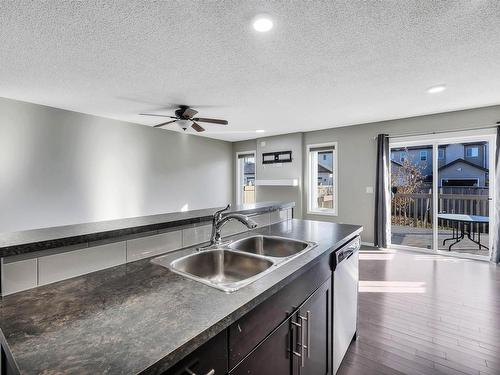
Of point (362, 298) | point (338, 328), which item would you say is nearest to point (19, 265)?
point (338, 328)

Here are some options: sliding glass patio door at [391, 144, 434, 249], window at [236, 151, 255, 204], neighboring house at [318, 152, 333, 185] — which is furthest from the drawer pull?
window at [236, 151, 255, 204]

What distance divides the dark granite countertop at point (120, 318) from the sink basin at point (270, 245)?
0.54 m

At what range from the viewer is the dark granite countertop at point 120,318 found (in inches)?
23.9

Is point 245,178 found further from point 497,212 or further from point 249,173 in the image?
point 497,212

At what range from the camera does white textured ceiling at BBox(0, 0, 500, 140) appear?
1.79 m

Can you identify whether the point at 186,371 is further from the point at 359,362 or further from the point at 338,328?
the point at 359,362

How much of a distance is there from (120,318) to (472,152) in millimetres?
5625

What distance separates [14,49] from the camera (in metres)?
2.23

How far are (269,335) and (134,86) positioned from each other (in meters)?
3.16

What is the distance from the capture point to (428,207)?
4.70 metres

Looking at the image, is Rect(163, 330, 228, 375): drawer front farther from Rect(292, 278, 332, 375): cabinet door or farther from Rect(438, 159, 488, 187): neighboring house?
Rect(438, 159, 488, 187): neighboring house

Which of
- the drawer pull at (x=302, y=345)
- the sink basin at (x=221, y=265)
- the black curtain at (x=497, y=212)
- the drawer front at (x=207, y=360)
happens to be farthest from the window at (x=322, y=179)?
the drawer front at (x=207, y=360)

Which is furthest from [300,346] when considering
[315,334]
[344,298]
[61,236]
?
[61,236]

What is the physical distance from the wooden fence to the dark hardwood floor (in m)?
1.02
